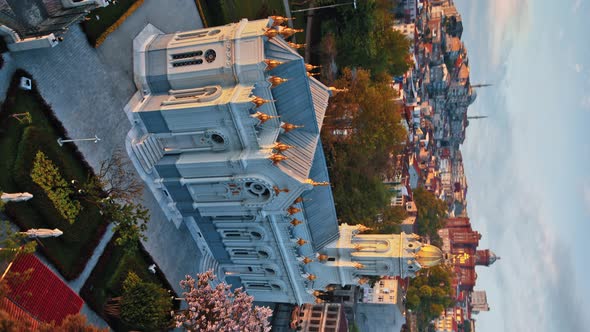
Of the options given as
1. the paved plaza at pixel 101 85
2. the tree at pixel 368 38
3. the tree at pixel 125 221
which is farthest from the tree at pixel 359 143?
the tree at pixel 125 221

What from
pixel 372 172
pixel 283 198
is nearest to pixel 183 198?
pixel 283 198

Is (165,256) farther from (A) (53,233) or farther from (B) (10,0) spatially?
(B) (10,0)

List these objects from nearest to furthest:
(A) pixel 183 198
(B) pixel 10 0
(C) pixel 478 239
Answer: (B) pixel 10 0
(A) pixel 183 198
(C) pixel 478 239

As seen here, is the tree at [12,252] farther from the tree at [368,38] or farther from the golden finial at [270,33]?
the tree at [368,38]

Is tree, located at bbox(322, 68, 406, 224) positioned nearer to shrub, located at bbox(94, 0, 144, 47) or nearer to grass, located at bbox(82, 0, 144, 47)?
shrub, located at bbox(94, 0, 144, 47)

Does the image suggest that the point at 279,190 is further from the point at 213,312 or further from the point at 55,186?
the point at 55,186

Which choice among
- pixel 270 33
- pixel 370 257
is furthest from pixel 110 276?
pixel 370 257

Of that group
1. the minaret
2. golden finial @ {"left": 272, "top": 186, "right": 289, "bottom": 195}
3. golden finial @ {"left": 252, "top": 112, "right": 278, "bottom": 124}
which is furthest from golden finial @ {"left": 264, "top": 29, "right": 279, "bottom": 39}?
the minaret
